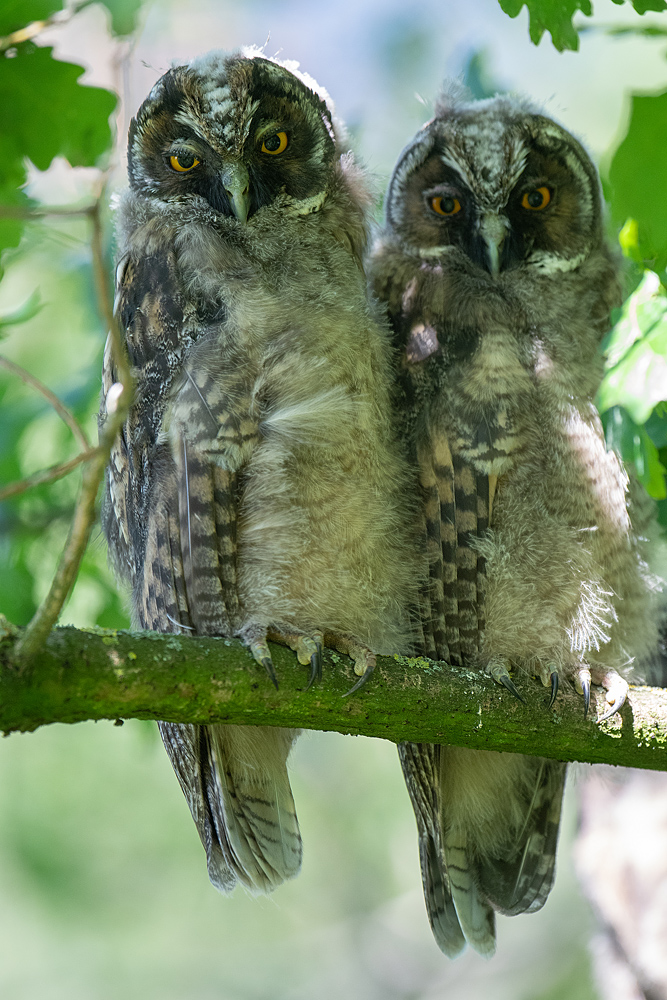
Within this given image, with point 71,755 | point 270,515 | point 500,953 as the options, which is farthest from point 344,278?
point 71,755

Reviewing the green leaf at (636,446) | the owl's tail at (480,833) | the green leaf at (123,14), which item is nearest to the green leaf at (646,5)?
the green leaf at (636,446)

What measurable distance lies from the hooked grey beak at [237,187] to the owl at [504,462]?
1.77 ft

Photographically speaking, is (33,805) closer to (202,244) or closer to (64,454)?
(64,454)

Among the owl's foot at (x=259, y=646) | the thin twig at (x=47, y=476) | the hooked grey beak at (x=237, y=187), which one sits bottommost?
the owl's foot at (x=259, y=646)

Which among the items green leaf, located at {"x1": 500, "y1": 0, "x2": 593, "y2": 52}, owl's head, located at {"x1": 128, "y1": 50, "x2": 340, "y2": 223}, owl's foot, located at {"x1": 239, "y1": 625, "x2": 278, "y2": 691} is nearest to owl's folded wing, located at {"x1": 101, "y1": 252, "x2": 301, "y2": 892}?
owl's foot, located at {"x1": 239, "y1": 625, "x2": 278, "y2": 691}

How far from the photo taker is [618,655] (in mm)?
2691

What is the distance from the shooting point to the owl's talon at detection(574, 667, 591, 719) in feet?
7.55

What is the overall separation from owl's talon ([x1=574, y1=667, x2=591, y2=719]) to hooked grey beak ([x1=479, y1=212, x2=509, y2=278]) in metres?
1.08

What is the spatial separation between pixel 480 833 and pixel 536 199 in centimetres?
186

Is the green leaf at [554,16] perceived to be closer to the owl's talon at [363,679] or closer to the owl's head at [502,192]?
the owl's head at [502,192]

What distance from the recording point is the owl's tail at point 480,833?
2.65 m

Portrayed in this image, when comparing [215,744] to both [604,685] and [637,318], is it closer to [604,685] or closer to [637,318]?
[604,685]

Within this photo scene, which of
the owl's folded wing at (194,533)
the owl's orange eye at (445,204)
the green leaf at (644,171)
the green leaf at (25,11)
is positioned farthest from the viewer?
the owl's orange eye at (445,204)

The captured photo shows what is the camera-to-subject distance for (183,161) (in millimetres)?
2451
